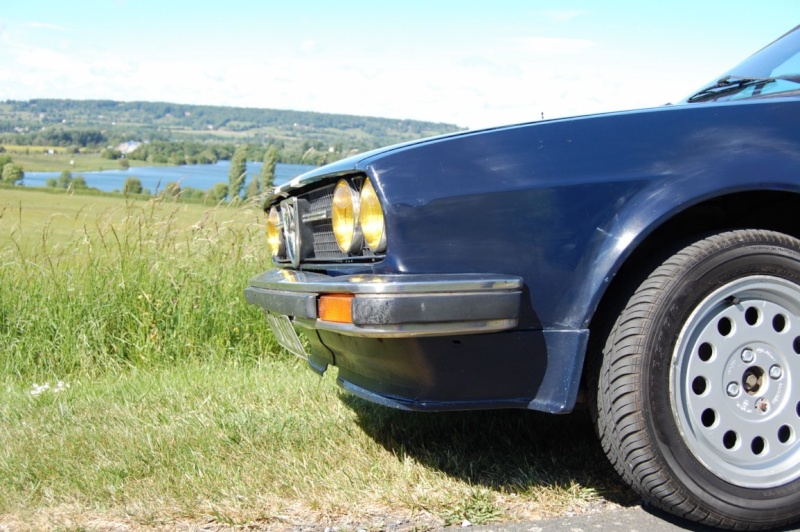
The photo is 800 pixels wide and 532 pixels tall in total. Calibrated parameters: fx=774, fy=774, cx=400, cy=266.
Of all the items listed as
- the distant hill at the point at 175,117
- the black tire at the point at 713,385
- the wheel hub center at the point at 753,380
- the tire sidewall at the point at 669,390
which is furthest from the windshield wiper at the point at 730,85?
the distant hill at the point at 175,117

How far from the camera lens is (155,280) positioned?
4.91m

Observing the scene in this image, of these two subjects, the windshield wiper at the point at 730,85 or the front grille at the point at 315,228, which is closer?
the front grille at the point at 315,228

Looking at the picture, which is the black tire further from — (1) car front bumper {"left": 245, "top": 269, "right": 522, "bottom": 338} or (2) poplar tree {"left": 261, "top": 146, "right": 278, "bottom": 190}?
(2) poplar tree {"left": 261, "top": 146, "right": 278, "bottom": 190}

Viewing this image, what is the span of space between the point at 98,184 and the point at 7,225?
0.94m

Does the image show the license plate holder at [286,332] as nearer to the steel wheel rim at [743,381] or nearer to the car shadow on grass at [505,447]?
the car shadow on grass at [505,447]

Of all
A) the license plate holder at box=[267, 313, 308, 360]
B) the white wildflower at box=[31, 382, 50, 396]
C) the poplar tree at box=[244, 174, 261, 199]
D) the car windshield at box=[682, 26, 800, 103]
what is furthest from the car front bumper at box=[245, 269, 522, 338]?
the poplar tree at box=[244, 174, 261, 199]

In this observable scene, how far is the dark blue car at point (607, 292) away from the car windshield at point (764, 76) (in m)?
0.56

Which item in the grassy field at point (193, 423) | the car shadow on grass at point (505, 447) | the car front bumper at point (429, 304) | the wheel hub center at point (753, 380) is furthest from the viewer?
the car shadow on grass at point (505, 447)

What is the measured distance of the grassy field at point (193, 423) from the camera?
8.33ft

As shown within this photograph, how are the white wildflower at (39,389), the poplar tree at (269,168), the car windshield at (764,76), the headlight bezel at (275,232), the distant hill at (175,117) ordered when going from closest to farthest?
1. the car windshield at (764,76)
2. the headlight bezel at (275,232)
3. the white wildflower at (39,389)
4. the poplar tree at (269,168)
5. the distant hill at (175,117)

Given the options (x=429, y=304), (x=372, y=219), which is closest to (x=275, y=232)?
(x=372, y=219)

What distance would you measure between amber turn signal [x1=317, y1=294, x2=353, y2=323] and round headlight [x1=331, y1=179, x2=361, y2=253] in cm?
21

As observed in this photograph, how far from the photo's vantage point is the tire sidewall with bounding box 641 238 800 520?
2.27m

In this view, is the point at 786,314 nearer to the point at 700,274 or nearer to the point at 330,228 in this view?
the point at 700,274
